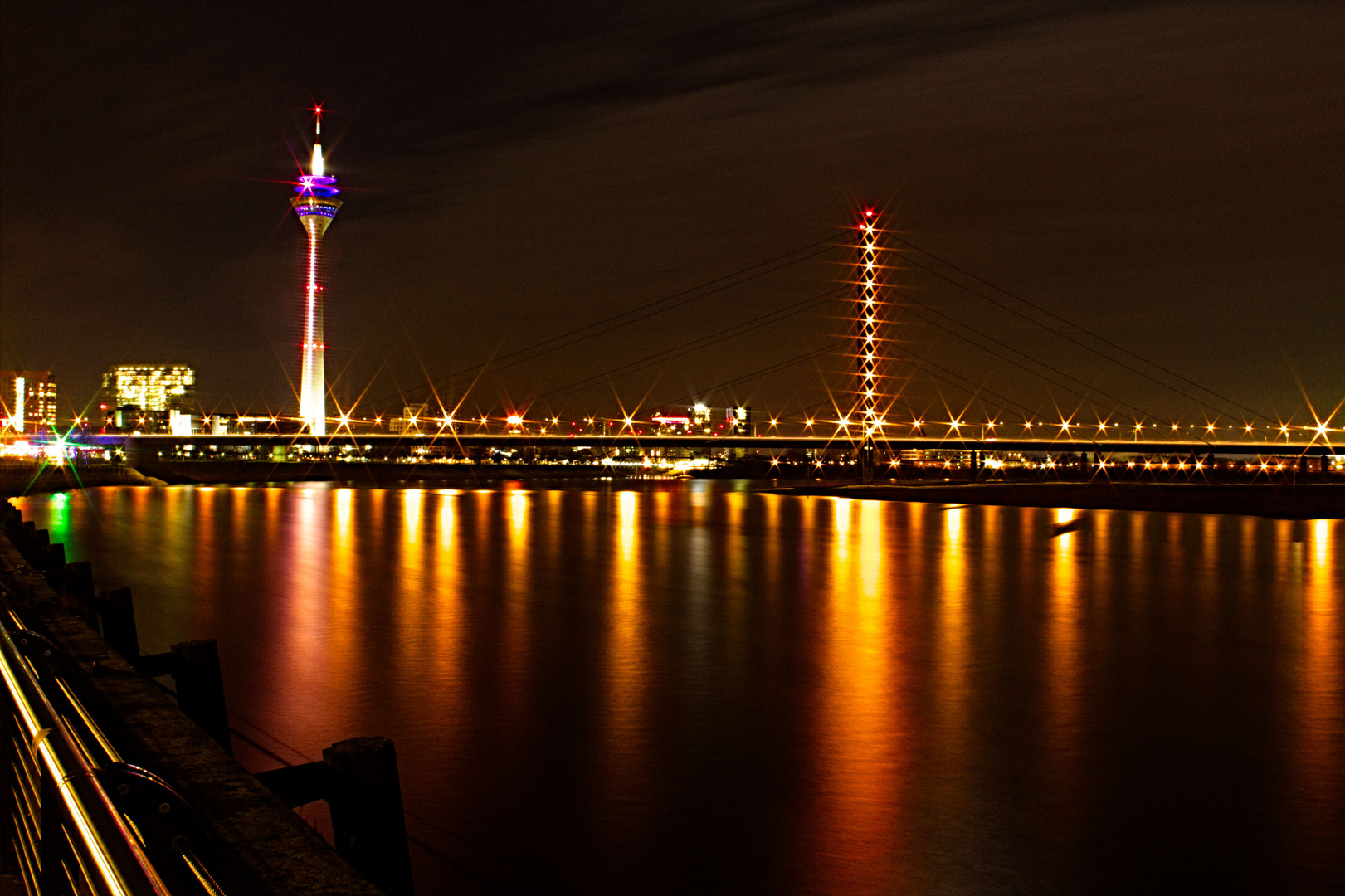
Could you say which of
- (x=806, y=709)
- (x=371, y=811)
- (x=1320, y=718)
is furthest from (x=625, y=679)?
(x=371, y=811)

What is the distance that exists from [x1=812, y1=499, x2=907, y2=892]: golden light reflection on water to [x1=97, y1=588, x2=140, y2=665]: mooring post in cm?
468

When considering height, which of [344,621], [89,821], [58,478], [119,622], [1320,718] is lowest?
[1320,718]

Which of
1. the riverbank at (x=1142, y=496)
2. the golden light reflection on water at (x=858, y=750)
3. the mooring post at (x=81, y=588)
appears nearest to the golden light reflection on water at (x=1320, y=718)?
the golden light reflection on water at (x=858, y=750)

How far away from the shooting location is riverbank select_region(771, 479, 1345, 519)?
42281 millimetres

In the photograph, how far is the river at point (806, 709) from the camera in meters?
5.58

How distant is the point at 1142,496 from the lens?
4906 cm

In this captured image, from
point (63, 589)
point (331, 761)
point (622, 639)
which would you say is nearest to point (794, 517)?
point (622, 639)

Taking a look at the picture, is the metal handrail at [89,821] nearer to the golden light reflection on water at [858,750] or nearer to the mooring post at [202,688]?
the mooring post at [202,688]

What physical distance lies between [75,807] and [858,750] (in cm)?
581

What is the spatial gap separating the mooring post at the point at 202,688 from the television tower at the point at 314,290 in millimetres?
108524

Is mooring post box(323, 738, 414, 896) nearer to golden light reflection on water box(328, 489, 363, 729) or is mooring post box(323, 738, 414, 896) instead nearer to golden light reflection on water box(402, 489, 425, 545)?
golden light reflection on water box(328, 489, 363, 729)

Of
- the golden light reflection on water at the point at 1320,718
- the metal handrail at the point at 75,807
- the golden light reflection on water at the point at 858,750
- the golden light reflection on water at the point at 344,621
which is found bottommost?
the golden light reflection on water at the point at 1320,718

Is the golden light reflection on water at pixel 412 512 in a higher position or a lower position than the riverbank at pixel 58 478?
lower

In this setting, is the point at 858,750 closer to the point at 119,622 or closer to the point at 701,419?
the point at 119,622
